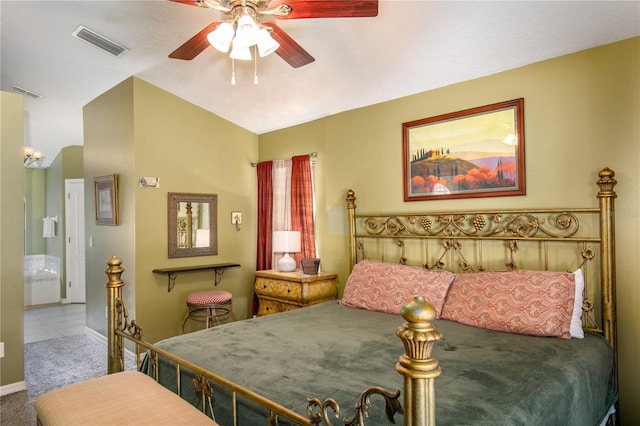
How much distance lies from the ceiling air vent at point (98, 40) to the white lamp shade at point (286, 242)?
219cm

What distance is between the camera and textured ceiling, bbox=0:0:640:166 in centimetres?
245

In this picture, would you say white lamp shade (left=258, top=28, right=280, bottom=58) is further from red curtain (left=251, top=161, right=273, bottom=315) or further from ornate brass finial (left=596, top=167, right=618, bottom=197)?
red curtain (left=251, top=161, right=273, bottom=315)

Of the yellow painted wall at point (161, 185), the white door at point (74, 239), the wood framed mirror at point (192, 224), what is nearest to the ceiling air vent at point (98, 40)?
the yellow painted wall at point (161, 185)

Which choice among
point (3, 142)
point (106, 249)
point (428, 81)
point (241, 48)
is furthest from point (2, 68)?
point (428, 81)

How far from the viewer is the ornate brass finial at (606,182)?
2455 mm

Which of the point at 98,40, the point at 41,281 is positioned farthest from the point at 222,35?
the point at 41,281

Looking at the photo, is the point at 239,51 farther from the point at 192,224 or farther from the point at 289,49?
the point at 192,224

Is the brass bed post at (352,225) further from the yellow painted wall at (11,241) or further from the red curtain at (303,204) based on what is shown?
the yellow painted wall at (11,241)

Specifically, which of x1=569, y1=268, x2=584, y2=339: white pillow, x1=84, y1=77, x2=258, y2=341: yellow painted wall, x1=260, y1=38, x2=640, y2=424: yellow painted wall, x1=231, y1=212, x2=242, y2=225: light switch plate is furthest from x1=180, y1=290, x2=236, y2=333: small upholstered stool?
x1=569, y1=268, x2=584, y2=339: white pillow

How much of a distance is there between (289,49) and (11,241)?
2.77 metres

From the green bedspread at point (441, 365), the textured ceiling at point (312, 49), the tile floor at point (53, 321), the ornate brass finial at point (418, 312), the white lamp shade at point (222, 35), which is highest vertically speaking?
the textured ceiling at point (312, 49)

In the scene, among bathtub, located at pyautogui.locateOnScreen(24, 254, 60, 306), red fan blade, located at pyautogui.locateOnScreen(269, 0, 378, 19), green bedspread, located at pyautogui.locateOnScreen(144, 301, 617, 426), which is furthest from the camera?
bathtub, located at pyautogui.locateOnScreen(24, 254, 60, 306)

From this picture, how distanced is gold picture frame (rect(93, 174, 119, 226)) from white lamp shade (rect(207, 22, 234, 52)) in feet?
8.77

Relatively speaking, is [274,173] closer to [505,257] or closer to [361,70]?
[361,70]
